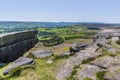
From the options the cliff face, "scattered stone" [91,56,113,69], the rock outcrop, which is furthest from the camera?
the cliff face

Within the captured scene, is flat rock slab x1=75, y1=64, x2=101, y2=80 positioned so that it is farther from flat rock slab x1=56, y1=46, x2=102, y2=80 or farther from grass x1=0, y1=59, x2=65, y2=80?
grass x1=0, y1=59, x2=65, y2=80

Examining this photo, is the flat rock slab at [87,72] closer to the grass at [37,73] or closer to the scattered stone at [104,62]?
the scattered stone at [104,62]

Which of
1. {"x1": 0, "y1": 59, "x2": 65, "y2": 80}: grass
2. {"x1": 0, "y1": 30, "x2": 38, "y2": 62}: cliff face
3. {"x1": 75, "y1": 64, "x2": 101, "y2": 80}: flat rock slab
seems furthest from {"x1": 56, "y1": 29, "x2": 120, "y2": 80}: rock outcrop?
{"x1": 0, "y1": 30, "x2": 38, "y2": 62}: cliff face

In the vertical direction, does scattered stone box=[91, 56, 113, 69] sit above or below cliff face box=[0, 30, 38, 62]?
above

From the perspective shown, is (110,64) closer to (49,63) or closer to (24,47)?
(49,63)

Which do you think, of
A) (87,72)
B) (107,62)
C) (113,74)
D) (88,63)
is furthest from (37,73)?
(113,74)

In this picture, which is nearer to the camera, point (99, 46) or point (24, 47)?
point (99, 46)

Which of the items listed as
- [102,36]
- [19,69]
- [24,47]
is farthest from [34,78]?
[24,47]
